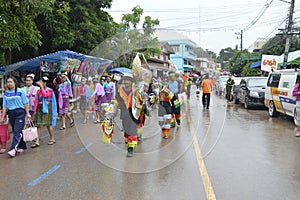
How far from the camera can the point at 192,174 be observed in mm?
4355

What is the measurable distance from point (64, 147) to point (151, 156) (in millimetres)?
2060

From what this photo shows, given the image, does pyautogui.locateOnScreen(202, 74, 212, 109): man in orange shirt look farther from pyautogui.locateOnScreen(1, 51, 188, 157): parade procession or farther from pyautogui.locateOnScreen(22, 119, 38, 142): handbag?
pyautogui.locateOnScreen(22, 119, 38, 142): handbag

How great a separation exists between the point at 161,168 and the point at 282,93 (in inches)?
252

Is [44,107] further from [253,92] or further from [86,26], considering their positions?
[253,92]

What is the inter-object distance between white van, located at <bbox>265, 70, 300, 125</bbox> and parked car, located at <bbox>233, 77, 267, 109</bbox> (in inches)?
61.7

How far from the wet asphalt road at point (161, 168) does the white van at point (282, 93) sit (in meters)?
1.52

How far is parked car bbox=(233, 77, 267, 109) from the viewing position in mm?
12684

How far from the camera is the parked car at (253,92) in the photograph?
12.7 metres

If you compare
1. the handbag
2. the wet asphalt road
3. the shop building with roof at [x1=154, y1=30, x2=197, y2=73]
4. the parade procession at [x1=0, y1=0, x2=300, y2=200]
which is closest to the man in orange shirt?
the parade procession at [x1=0, y1=0, x2=300, y2=200]

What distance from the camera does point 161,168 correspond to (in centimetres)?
468

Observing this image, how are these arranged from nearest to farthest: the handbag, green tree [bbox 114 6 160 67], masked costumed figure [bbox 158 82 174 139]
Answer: green tree [bbox 114 6 160 67], the handbag, masked costumed figure [bbox 158 82 174 139]

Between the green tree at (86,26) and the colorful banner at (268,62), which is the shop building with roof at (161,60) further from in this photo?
the colorful banner at (268,62)

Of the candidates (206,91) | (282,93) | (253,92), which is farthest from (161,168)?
(253,92)

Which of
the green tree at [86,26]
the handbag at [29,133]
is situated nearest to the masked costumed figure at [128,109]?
the handbag at [29,133]
